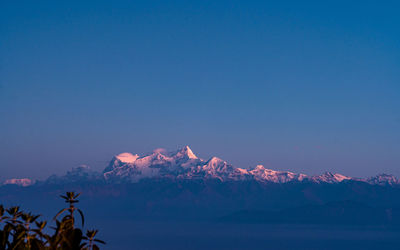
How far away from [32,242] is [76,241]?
139 inches

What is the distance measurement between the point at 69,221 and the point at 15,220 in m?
4.58

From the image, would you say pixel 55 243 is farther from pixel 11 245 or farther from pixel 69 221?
pixel 11 245

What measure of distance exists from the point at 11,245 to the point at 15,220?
1.98 metres

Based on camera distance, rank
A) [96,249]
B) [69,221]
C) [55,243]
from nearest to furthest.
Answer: [55,243] → [69,221] → [96,249]

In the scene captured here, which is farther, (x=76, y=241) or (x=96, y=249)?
(x=96, y=249)

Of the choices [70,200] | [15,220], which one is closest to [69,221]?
[70,200]

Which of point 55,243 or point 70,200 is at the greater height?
point 70,200

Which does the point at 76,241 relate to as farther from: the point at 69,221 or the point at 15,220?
the point at 15,220

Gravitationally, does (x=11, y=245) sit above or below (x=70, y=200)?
A: below

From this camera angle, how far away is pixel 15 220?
41.0 m

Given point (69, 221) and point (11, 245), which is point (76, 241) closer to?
point (69, 221)

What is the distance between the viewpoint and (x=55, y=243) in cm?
3600

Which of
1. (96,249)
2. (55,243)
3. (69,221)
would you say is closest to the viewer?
(55,243)

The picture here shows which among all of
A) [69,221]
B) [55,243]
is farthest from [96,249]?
[55,243]
